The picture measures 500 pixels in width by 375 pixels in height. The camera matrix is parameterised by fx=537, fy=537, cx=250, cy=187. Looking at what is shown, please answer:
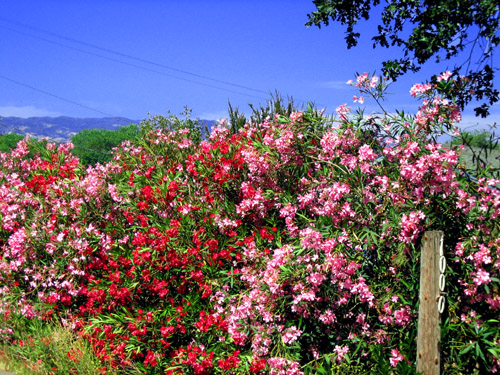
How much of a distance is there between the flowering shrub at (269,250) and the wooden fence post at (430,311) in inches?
15.3

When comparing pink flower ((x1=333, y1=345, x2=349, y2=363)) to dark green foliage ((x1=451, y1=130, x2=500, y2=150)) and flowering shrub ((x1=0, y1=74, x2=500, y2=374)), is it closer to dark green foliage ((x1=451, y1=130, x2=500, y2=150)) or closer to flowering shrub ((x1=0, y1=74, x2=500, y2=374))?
flowering shrub ((x1=0, y1=74, x2=500, y2=374))

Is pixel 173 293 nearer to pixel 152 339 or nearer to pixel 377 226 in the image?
pixel 152 339

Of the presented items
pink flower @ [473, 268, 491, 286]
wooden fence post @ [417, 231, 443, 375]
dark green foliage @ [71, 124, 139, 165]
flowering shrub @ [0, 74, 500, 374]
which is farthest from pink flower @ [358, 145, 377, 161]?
dark green foliage @ [71, 124, 139, 165]

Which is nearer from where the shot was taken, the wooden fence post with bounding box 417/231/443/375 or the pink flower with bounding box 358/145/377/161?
the wooden fence post with bounding box 417/231/443/375

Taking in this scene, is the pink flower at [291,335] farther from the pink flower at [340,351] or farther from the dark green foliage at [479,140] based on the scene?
the dark green foliage at [479,140]

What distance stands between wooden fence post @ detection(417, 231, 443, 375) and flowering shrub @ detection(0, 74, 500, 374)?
0.39 metres

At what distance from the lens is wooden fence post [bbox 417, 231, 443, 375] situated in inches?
177

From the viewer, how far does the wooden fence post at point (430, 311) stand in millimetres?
4508

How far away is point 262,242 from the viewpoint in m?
6.73

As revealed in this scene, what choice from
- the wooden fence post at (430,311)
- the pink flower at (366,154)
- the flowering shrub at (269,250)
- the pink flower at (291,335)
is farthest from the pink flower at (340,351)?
the pink flower at (366,154)

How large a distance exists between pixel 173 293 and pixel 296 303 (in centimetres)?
220

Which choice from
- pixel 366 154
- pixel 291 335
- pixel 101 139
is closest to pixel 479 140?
pixel 366 154

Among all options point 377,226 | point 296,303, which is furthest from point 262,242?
point 377,226

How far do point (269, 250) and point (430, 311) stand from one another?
7.85 feet
